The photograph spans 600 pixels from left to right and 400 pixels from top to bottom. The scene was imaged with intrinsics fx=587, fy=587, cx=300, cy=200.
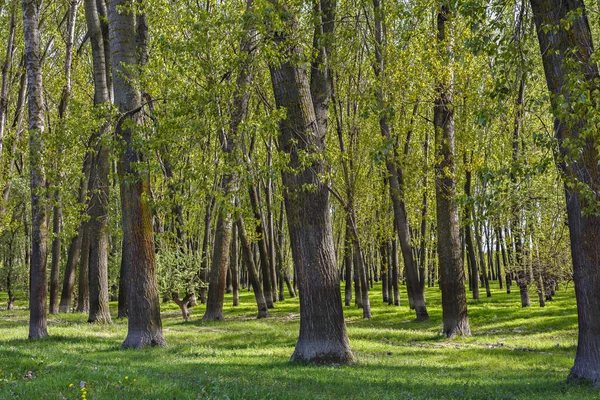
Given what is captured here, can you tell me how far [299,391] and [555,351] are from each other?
37.9 feet

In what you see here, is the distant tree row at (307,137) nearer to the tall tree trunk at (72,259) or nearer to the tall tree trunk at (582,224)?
the tall tree trunk at (582,224)

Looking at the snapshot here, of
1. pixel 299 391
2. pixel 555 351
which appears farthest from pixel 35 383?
pixel 555 351

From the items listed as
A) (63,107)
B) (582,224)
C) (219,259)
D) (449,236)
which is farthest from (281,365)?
(63,107)

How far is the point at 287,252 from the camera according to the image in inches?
2459

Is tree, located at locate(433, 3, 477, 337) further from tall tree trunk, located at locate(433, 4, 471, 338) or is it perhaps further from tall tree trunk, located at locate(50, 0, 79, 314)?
tall tree trunk, located at locate(50, 0, 79, 314)

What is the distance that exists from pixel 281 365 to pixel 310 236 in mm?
2975

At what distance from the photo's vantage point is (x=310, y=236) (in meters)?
13.6

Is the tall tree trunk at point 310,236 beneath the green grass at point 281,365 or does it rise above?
above

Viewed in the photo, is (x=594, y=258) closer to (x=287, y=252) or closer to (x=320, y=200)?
(x=320, y=200)

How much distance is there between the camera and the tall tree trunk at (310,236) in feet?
44.2

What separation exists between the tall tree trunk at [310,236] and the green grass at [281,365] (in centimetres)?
64

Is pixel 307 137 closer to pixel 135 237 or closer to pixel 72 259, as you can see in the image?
pixel 135 237

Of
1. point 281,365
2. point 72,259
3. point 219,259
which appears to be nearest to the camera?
point 281,365

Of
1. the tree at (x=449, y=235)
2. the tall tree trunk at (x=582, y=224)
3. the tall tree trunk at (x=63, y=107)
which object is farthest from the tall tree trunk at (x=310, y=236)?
the tall tree trunk at (x=63, y=107)
